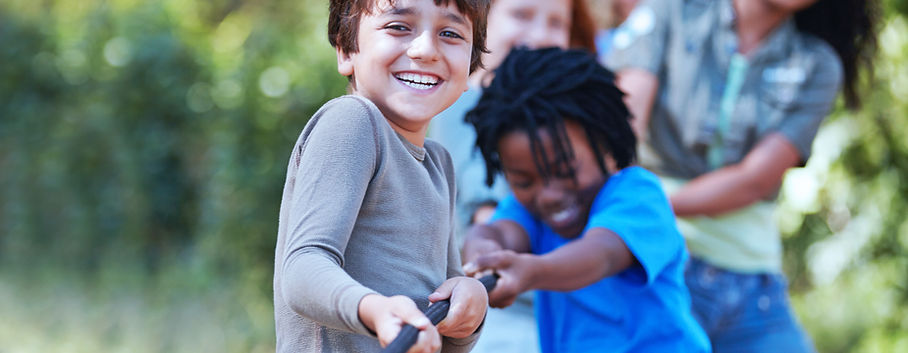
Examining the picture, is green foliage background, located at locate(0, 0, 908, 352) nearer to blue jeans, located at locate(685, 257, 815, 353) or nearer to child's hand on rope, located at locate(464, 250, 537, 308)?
blue jeans, located at locate(685, 257, 815, 353)

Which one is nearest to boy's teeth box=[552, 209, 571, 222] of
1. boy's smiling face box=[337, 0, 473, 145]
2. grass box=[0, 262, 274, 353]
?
boy's smiling face box=[337, 0, 473, 145]

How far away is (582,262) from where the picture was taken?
1941mm

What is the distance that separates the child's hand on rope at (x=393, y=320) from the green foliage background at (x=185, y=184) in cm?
405

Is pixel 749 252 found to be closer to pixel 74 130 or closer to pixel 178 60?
pixel 178 60

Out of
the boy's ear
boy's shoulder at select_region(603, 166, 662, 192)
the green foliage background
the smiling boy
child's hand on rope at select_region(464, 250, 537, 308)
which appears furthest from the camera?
the green foliage background

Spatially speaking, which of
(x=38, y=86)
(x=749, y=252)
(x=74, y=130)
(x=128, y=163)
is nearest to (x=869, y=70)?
(x=749, y=252)

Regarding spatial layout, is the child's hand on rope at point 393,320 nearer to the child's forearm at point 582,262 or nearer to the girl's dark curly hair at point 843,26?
the child's forearm at point 582,262

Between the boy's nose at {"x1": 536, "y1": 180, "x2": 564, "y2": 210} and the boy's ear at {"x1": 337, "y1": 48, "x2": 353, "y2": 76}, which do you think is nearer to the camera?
the boy's ear at {"x1": 337, "y1": 48, "x2": 353, "y2": 76}

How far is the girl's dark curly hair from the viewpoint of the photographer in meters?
3.18

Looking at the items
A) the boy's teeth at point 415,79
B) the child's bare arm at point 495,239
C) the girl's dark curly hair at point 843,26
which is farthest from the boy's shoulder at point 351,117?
the girl's dark curly hair at point 843,26

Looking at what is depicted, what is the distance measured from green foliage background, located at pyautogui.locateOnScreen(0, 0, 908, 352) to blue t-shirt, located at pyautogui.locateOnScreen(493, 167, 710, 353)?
317cm

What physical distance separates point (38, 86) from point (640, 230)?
6.22 m

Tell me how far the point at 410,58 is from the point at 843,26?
2.13 m

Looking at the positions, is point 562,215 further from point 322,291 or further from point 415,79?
point 322,291
